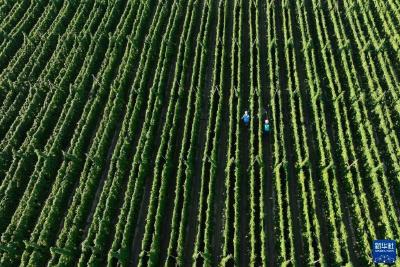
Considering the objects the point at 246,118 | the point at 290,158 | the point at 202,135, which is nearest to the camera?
the point at 290,158

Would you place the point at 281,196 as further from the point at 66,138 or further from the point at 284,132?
the point at 66,138

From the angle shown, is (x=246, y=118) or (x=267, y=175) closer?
(x=267, y=175)

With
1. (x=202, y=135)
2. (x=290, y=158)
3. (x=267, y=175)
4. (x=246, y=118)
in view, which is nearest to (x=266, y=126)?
(x=246, y=118)

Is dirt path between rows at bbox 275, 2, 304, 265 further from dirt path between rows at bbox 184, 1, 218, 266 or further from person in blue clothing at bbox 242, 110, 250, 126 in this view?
dirt path between rows at bbox 184, 1, 218, 266

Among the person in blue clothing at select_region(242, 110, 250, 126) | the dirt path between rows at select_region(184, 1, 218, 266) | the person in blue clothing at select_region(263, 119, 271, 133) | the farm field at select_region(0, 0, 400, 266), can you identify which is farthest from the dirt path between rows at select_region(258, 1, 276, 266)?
the dirt path between rows at select_region(184, 1, 218, 266)

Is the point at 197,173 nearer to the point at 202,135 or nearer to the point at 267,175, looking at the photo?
the point at 202,135

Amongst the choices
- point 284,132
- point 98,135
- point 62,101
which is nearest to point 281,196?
point 284,132

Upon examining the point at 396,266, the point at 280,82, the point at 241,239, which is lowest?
the point at 396,266

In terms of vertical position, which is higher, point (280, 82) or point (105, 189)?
point (280, 82)
